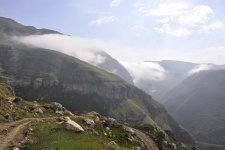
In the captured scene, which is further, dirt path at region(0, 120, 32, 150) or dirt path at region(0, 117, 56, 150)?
dirt path at region(0, 117, 56, 150)

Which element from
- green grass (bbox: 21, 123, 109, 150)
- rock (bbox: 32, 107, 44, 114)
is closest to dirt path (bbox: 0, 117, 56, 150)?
green grass (bbox: 21, 123, 109, 150)

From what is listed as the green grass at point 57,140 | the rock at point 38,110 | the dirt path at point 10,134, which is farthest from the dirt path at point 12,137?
the rock at point 38,110

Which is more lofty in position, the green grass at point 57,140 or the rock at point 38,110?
the green grass at point 57,140

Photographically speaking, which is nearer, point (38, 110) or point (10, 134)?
point (10, 134)

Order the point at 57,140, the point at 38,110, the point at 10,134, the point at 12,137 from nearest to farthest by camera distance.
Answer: the point at 57,140
the point at 12,137
the point at 10,134
the point at 38,110

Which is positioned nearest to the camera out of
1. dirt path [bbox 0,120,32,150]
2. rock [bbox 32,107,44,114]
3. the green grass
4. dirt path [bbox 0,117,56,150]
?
the green grass

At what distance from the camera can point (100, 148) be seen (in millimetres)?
48281

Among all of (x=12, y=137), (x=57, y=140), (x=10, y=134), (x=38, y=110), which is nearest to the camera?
(x=57, y=140)

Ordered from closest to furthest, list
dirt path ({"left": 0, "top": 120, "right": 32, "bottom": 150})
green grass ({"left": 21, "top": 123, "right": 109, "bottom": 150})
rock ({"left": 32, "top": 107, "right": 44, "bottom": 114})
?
green grass ({"left": 21, "top": 123, "right": 109, "bottom": 150})
dirt path ({"left": 0, "top": 120, "right": 32, "bottom": 150})
rock ({"left": 32, "top": 107, "right": 44, "bottom": 114})

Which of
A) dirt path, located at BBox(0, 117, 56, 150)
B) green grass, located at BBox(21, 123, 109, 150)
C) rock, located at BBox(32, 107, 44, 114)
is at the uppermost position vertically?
green grass, located at BBox(21, 123, 109, 150)

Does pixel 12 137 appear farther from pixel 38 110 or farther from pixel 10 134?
pixel 38 110

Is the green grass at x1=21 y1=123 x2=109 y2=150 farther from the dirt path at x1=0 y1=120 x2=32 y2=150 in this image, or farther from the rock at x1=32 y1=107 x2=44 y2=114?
the rock at x1=32 y1=107 x2=44 y2=114

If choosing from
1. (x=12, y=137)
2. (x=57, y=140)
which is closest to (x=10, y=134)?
(x=12, y=137)

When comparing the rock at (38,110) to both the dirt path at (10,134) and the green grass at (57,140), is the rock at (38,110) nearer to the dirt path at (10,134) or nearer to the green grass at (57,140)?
the dirt path at (10,134)
